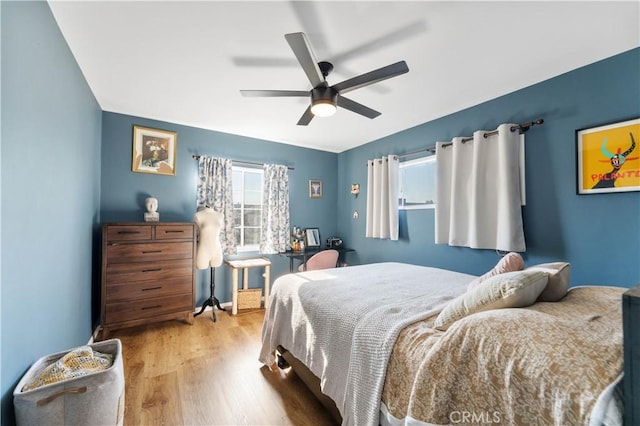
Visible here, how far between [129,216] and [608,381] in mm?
3951

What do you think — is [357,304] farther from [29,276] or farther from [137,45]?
[137,45]

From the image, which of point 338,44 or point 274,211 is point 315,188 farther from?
point 338,44

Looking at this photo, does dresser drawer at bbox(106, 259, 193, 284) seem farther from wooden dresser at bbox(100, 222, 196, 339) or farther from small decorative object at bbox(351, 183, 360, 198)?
small decorative object at bbox(351, 183, 360, 198)

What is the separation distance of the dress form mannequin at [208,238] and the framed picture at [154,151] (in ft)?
2.41

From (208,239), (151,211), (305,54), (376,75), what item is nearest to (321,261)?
(208,239)

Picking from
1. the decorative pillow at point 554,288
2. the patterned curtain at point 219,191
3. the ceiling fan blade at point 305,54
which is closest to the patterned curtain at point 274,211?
the patterned curtain at point 219,191

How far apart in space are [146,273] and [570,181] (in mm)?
4135

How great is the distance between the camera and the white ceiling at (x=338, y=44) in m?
1.52

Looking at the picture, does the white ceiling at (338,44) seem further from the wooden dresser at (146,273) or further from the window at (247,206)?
the wooden dresser at (146,273)

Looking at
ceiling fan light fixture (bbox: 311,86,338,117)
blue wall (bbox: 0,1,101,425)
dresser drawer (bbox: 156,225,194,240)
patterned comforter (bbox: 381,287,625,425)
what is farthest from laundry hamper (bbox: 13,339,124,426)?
ceiling fan light fixture (bbox: 311,86,338,117)

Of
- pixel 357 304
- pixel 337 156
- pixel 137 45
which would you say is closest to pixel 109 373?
pixel 357 304

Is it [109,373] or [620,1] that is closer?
[109,373]

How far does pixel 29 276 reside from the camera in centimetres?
127

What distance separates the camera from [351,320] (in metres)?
1.42
